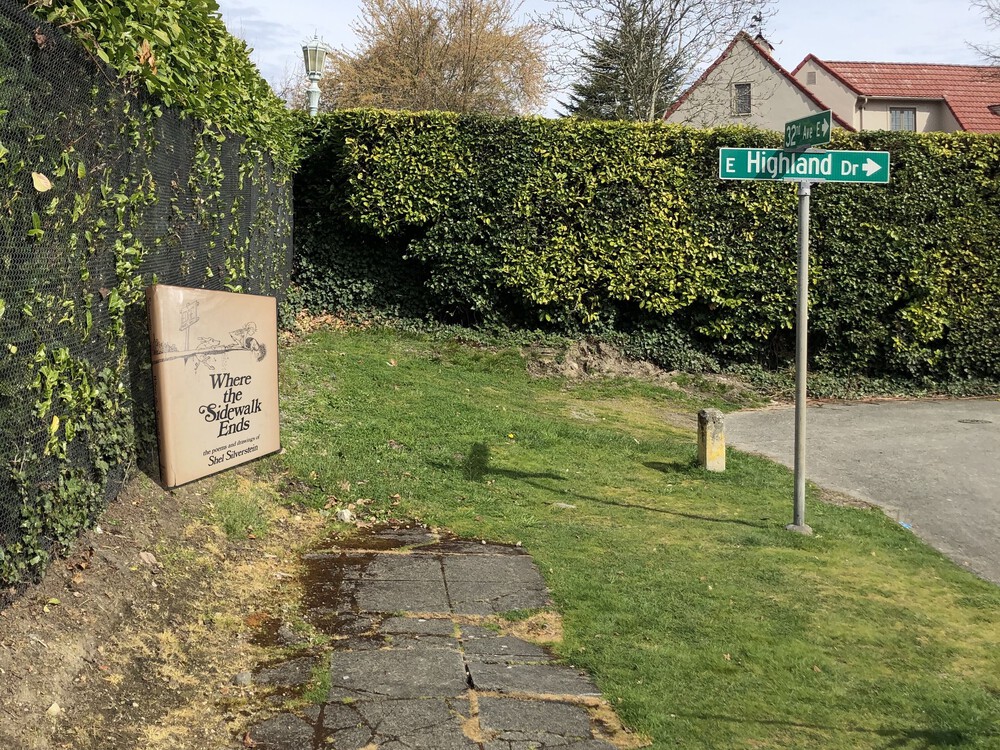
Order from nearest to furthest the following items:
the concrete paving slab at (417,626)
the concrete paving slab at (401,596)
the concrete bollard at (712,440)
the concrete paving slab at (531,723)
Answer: the concrete paving slab at (531,723) → the concrete paving slab at (417,626) → the concrete paving slab at (401,596) → the concrete bollard at (712,440)

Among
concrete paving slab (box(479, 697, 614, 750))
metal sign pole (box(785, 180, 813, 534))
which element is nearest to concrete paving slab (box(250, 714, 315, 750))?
concrete paving slab (box(479, 697, 614, 750))

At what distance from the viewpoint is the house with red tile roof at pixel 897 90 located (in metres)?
38.1

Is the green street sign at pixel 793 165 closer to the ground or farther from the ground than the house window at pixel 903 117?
closer to the ground

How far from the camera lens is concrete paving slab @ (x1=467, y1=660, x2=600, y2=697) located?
422cm

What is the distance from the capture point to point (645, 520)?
736 centimetres

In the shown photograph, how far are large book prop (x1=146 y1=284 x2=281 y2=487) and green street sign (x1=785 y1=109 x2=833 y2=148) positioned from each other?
4.09m

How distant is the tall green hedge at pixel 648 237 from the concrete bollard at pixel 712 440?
5.71 m

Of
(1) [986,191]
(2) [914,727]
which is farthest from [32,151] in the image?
(1) [986,191]

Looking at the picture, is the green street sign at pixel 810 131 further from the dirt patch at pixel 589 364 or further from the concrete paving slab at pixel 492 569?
the dirt patch at pixel 589 364

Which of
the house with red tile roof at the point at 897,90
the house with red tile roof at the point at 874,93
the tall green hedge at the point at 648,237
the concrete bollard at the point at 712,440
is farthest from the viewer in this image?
the house with red tile roof at the point at 897,90

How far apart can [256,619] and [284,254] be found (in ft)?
A: 28.9

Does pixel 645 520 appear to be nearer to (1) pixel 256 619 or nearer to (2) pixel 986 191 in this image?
(1) pixel 256 619

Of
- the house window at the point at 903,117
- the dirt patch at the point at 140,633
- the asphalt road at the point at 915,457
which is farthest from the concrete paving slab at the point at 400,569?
the house window at the point at 903,117

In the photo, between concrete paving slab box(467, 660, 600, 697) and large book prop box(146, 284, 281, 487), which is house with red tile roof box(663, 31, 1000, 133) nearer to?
large book prop box(146, 284, 281, 487)
